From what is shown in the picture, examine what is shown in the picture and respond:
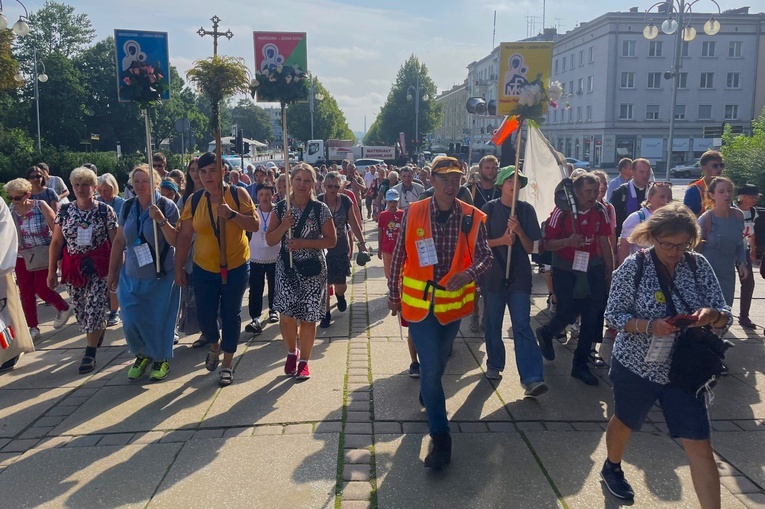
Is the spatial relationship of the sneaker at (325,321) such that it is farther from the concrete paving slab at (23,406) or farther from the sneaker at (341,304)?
the concrete paving slab at (23,406)

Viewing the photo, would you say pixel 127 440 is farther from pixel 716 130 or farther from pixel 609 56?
pixel 609 56

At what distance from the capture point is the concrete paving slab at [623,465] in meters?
3.70

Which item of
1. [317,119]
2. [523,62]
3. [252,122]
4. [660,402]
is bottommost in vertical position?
[660,402]

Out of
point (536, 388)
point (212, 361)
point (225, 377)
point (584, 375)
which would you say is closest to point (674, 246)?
point (536, 388)

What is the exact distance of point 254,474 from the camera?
4.02 meters

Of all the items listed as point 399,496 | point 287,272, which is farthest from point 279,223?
point 399,496

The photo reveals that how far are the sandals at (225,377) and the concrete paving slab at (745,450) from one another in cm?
382

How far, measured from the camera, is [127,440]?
Result: 4559 millimetres

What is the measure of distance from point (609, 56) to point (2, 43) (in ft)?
152

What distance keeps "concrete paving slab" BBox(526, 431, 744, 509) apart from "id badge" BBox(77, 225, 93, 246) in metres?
4.31

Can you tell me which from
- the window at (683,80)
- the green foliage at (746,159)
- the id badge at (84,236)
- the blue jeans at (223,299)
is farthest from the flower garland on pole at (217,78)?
the window at (683,80)

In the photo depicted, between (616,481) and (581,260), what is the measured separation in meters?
2.29

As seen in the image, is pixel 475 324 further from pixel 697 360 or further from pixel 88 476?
pixel 88 476

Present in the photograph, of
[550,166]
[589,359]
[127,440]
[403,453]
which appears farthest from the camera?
[550,166]
